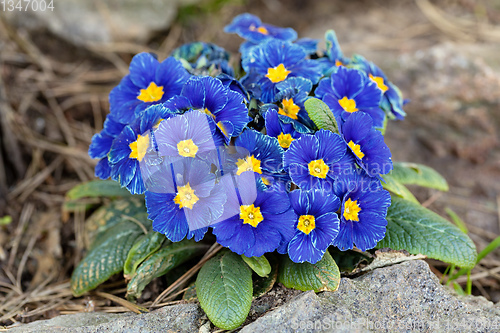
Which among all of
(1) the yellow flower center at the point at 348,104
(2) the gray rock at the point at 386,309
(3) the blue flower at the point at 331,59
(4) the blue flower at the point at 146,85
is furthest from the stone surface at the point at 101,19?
(2) the gray rock at the point at 386,309

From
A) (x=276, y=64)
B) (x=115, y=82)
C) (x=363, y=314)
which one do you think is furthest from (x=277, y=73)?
(x=115, y=82)

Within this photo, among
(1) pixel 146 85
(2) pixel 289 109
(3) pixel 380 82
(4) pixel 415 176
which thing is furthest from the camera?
(4) pixel 415 176

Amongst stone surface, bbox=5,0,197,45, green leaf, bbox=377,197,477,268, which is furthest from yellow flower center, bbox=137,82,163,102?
stone surface, bbox=5,0,197,45

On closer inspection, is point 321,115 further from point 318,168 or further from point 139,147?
point 139,147

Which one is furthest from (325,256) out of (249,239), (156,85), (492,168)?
(492,168)

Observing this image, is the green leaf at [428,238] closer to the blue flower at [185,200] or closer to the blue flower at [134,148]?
the blue flower at [185,200]

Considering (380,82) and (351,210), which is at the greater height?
(380,82)

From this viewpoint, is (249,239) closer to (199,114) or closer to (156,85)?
(199,114)
